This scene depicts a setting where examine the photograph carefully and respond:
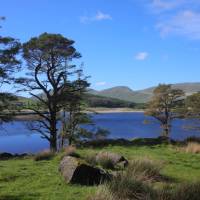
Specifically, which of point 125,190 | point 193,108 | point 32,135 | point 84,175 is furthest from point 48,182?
point 32,135

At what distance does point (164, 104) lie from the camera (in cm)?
5778

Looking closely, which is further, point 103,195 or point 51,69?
point 51,69

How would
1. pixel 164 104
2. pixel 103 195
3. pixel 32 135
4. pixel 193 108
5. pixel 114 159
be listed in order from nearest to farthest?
pixel 103 195 < pixel 114 159 < pixel 193 108 < pixel 164 104 < pixel 32 135

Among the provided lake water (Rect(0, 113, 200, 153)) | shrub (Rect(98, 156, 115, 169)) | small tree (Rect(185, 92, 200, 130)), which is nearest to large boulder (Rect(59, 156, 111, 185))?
shrub (Rect(98, 156, 115, 169))

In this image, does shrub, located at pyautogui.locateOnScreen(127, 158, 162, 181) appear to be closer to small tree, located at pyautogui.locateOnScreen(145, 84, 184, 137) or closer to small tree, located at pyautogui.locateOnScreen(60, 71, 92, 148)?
→ small tree, located at pyautogui.locateOnScreen(60, 71, 92, 148)

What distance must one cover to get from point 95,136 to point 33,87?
9.63 m

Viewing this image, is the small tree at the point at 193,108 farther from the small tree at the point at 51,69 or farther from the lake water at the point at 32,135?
the small tree at the point at 51,69

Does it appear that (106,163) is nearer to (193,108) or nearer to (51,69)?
(51,69)

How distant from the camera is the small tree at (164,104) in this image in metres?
57.3

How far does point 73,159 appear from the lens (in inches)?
495

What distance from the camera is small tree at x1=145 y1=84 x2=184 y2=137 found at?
188ft

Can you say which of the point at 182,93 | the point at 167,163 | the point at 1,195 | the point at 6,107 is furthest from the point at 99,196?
the point at 182,93

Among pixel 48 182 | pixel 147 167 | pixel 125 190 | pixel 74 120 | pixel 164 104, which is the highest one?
pixel 164 104

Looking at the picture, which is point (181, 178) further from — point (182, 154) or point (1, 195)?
point (182, 154)
